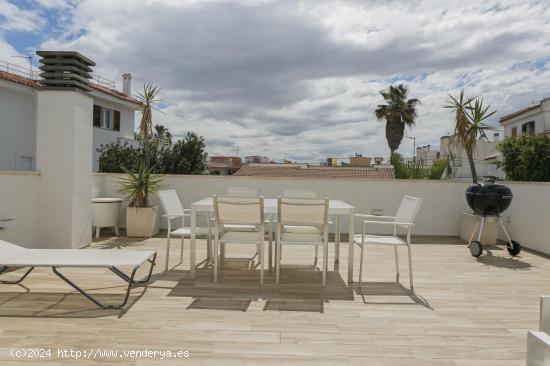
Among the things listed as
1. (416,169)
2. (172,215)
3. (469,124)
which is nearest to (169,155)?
(416,169)

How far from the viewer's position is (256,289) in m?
3.60

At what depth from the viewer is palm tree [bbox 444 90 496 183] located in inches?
260

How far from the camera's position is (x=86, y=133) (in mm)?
5305

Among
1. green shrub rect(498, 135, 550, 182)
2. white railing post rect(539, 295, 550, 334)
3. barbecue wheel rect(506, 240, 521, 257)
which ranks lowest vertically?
barbecue wheel rect(506, 240, 521, 257)

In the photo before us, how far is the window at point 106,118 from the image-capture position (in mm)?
18031

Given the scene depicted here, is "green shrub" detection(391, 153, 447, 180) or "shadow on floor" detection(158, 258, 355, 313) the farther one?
"green shrub" detection(391, 153, 447, 180)

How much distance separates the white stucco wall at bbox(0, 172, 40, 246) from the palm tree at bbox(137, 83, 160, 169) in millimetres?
3561

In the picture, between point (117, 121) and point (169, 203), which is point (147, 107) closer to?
point (169, 203)

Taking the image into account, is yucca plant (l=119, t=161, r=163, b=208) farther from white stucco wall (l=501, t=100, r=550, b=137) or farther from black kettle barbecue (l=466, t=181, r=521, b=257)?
white stucco wall (l=501, t=100, r=550, b=137)

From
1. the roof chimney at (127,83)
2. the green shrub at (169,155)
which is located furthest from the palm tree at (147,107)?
the roof chimney at (127,83)

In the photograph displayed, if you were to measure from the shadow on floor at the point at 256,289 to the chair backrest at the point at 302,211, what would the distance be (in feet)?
2.02

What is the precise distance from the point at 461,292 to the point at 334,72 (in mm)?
9019

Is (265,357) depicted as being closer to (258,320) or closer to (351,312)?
(258,320)

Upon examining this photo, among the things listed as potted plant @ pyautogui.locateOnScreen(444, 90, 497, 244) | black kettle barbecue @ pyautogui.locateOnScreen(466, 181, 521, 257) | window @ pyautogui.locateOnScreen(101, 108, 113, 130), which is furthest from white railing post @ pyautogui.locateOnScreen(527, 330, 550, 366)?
window @ pyautogui.locateOnScreen(101, 108, 113, 130)
